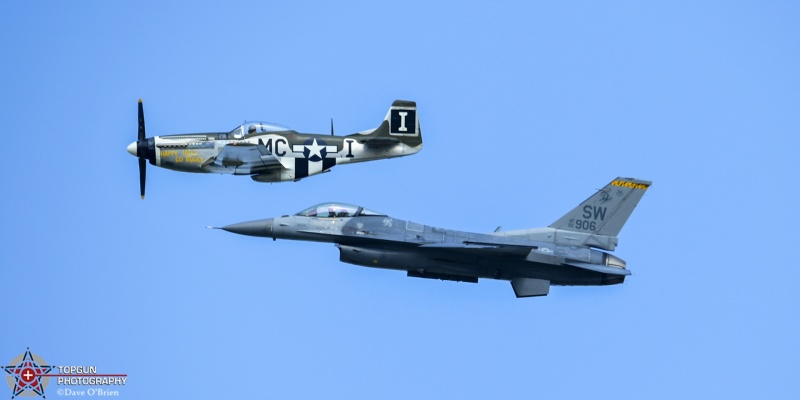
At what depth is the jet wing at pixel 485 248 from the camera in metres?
68.7

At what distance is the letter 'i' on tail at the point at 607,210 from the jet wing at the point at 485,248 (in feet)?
8.83

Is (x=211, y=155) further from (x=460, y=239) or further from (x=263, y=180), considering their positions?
(x=460, y=239)

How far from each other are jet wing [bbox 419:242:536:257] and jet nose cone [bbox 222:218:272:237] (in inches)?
196

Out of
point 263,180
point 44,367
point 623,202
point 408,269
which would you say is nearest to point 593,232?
point 623,202

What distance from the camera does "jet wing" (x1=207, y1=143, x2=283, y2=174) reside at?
7144 centimetres

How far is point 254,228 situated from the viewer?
6850 centimetres

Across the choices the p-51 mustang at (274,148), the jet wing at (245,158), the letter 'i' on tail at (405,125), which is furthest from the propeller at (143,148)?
the letter 'i' on tail at (405,125)

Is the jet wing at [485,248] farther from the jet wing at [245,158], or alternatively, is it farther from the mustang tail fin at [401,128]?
the jet wing at [245,158]

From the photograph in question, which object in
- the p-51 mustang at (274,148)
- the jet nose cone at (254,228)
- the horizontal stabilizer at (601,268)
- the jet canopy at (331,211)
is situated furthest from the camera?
the p-51 mustang at (274,148)

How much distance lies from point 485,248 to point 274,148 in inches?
332

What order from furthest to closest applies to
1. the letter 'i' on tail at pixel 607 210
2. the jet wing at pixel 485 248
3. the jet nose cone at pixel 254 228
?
the letter 'i' on tail at pixel 607 210
the jet wing at pixel 485 248
the jet nose cone at pixel 254 228

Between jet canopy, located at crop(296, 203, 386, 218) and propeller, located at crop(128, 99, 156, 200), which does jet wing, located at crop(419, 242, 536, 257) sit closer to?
jet canopy, located at crop(296, 203, 386, 218)

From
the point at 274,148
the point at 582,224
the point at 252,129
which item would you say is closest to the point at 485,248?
the point at 582,224

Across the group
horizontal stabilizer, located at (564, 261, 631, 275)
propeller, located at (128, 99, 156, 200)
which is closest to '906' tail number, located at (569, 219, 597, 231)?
horizontal stabilizer, located at (564, 261, 631, 275)
